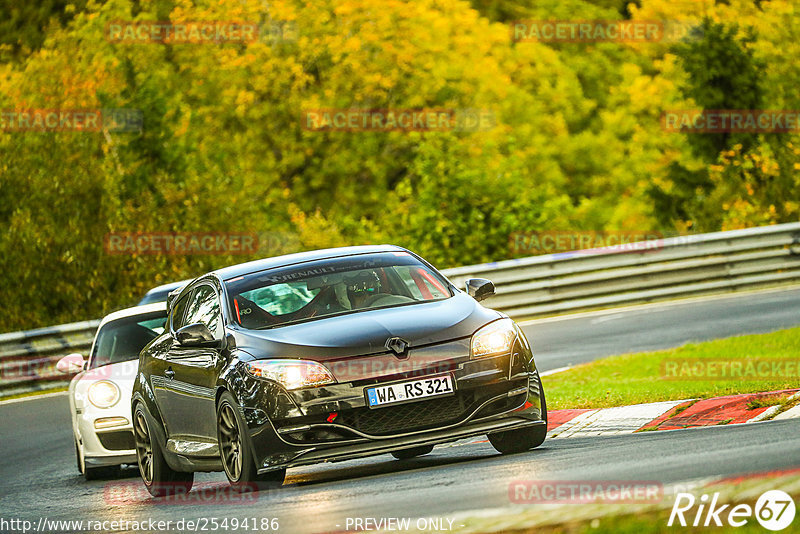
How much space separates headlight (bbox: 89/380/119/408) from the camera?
13.0 metres

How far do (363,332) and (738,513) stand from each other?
3.84 metres

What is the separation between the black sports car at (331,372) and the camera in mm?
9008

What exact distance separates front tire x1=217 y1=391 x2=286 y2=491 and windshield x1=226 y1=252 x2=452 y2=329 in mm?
629

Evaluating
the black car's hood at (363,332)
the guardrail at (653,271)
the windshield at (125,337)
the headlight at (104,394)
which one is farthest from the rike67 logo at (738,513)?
the guardrail at (653,271)

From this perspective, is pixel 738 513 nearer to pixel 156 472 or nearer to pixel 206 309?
Answer: pixel 206 309

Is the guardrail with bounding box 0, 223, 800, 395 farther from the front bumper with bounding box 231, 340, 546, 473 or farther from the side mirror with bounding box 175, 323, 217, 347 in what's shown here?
the front bumper with bounding box 231, 340, 546, 473

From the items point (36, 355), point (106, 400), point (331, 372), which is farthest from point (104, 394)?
point (36, 355)

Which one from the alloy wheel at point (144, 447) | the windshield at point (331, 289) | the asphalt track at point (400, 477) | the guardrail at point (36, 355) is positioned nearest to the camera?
the asphalt track at point (400, 477)

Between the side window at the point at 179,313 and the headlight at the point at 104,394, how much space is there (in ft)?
6.23

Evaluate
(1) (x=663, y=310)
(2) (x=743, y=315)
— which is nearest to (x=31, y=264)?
(1) (x=663, y=310)

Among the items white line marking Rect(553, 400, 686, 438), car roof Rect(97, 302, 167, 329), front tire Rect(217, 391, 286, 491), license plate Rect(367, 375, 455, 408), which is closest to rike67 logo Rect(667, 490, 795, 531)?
license plate Rect(367, 375, 455, 408)

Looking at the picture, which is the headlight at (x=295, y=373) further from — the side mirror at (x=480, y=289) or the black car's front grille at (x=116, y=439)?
the black car's front grille at (x=116, y=439)

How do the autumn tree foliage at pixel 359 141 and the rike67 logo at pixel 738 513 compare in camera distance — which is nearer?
the rike67 logo at pixel 738 513

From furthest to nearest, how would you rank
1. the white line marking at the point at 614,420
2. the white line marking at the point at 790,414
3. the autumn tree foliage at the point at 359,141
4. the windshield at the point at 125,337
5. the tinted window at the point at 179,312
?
the autumn tree foliage at the point at 359,141
the windshield at the point at 125,337
the white line marking at the point at 614,420
the tinted window at the point at 179,312
the white line marking at the point at 790,414
